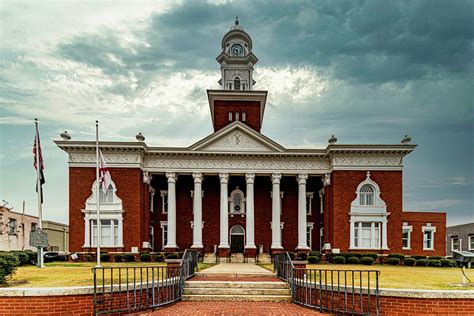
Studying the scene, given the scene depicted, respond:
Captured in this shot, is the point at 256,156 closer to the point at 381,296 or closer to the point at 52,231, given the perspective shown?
the point at 381,296

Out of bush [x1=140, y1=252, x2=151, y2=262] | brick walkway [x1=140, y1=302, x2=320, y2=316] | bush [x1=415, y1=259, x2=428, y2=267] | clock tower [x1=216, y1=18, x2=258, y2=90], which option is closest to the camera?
brick walkway [x1=140, y1=302, x2=320, y2=316]

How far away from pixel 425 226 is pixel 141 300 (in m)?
36.8

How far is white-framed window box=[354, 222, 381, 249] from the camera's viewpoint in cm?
3851

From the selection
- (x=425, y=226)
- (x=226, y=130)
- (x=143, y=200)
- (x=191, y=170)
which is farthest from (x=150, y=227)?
(x=425, y=226)

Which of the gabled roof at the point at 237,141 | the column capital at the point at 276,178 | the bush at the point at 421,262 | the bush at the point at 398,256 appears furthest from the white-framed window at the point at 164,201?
the bush at the point at 421,262

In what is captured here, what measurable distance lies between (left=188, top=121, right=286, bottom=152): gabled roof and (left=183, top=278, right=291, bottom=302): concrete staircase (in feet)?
82.1

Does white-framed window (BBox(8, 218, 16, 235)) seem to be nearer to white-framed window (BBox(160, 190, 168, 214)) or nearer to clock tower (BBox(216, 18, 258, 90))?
white-framed window (BBox(160, 190, 168, 214))

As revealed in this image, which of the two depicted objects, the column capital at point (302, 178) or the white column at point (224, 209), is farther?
the column capital at point (302, 178)

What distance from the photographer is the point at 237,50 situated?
48.5 metres

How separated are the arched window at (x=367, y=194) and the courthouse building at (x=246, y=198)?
0.28 ft

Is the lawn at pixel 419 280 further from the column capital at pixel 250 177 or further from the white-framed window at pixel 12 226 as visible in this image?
the white-framed window at pixel 12 226

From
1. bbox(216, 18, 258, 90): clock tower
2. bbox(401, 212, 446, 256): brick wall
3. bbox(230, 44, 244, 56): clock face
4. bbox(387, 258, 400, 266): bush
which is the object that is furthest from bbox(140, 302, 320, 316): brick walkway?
bbox(230, 44, 244, 56): clock face

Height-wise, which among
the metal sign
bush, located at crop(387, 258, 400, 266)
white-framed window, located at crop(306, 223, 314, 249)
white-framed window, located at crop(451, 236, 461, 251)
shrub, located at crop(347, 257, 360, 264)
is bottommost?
white-framed window, located at crop(451, 236, 461, 251)

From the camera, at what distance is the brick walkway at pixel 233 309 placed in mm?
11804
